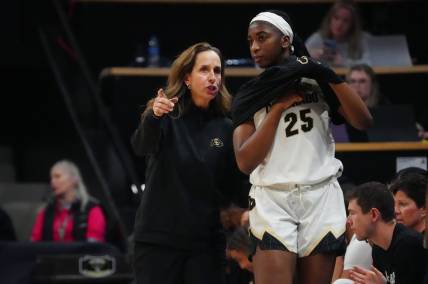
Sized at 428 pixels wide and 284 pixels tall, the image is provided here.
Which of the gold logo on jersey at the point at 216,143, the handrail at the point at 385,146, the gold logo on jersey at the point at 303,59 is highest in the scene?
the gold logo on jersey at the point at 303,59

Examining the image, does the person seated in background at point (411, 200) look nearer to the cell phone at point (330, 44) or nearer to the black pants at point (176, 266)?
the black pants at point (176, 266)

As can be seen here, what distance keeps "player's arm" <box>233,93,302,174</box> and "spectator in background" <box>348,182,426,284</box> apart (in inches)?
27.0

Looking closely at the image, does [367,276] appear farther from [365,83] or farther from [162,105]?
[365,83]

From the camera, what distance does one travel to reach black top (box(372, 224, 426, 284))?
4719 millimetres

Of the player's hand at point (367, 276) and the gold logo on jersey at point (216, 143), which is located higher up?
the gold logo on jersey at point (216, 143)

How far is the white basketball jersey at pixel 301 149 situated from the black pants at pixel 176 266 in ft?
2.49

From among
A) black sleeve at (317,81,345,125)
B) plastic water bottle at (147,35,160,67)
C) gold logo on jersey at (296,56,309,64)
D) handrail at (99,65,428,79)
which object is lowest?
black sleeve at (317,81,345,125)

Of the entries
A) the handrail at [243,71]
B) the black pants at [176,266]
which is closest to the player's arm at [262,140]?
the black pants at [176,266]

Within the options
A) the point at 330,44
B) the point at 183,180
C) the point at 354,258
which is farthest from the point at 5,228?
the point at 354,258

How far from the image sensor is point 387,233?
189 inches

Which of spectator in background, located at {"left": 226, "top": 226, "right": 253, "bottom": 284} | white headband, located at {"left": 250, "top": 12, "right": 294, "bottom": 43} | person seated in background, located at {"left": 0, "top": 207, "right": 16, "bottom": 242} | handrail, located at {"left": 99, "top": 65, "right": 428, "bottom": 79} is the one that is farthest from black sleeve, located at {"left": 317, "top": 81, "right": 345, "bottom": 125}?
person seated in background, located at {"left": 0, "top": 207, "right": 16, "bottom": 242}

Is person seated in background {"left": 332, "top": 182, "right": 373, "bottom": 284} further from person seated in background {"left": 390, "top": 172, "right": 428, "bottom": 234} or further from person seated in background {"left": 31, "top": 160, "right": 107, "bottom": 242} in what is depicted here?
person seated in background {"left": 31, "top": 160, "right": 107, "bottom": 242}

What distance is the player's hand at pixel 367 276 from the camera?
4.59m

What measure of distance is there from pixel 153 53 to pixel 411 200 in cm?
362
